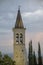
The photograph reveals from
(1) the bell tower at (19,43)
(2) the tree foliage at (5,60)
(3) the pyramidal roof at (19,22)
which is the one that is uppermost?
(3) the pyramidal roof at (19,22)

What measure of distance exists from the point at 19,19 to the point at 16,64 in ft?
4.93

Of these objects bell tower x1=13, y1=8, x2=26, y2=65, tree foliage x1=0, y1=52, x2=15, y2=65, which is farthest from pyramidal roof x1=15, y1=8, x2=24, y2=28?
tree foliage x1=0, y1=52, x2=15, y2=65

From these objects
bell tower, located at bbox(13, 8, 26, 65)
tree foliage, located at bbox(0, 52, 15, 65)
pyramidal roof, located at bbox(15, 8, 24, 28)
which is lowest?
tree foliage, located at bbox(0, 52, 15, 65)

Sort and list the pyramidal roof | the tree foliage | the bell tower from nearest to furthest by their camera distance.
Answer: the tree foliage, the bell tower, the pyramidal roof

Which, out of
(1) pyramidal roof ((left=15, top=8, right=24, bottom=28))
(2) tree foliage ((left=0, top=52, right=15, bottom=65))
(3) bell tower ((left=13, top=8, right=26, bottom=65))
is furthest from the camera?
(1) pyramidal roof ((left=15, top=8, right=24, bottom=28))

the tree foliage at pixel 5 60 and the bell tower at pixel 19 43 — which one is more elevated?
the bell tower at pixel 19 43

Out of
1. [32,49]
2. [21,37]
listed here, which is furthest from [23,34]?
[32,49]

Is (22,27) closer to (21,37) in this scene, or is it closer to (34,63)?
(21,37)

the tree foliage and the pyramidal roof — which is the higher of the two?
the pyramidal roof

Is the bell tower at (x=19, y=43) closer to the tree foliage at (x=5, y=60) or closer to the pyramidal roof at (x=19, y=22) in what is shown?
the pyramidal roof at (x=19, y=22)

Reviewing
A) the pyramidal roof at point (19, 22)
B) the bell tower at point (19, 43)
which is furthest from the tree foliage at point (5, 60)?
the pyramidal roof at point (19, 22)

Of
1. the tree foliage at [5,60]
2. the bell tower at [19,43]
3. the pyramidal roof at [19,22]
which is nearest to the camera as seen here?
the tree foliage at [5,60]

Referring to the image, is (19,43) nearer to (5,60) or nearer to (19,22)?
(19,22)

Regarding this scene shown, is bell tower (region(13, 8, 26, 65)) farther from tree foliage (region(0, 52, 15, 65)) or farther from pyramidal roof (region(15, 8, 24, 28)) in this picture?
tree foliage (region(0, 52, 15, 65))
